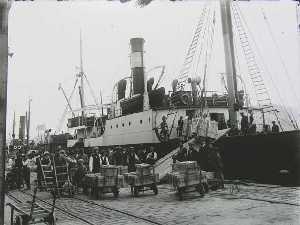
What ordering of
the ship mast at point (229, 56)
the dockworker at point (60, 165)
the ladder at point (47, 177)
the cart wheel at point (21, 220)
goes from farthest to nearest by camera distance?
the ship mast at point (229, 56)
the dockworker at point (60, 165)
the ladder at point (47, 177)
the cart wheel at point (21, 220)

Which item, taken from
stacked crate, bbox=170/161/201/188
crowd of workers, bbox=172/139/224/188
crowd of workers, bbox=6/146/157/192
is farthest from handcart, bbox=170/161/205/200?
crowd of workers, bbox=6/146/157/192

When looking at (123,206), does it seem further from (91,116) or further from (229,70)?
(91,116)

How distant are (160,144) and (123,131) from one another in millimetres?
4692

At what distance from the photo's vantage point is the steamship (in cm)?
1039

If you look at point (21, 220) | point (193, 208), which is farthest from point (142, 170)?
point (21, 220)

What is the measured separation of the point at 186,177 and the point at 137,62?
536 inches

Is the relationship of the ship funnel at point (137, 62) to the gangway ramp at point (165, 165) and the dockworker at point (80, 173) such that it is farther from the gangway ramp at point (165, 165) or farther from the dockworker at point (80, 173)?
the dockworker at point (80, 173)

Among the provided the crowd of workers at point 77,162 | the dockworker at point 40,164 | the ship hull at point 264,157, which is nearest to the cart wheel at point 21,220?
the crowd of workers at point 77,162

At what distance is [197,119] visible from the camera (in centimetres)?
1477

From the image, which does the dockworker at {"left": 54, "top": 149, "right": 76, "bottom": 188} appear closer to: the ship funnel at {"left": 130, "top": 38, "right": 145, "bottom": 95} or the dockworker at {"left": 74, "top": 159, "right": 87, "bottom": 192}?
the dockworker at {"left": 74, "top": 159, "right": 87, "bottom": 192}

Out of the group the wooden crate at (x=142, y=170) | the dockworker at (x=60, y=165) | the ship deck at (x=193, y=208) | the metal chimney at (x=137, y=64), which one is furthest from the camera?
the metal chimney at (x=137, y=64)

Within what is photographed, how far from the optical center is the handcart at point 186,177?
8.91 m

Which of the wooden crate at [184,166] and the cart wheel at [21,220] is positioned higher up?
the wooden crate at [184,166]

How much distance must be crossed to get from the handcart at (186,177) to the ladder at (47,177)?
3928mm
